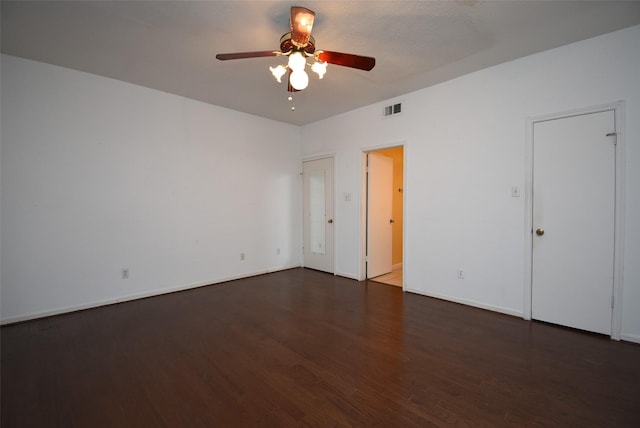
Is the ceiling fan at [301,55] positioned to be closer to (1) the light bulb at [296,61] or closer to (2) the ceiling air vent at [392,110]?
(1) the light bulb at [296,61]

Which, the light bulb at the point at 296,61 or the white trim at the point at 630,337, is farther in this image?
the white trim at the point at 630,337

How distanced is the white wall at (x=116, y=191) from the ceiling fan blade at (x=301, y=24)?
2786 millimetres

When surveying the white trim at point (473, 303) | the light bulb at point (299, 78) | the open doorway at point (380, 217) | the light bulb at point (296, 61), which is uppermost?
the light bulb at point (296, 61)

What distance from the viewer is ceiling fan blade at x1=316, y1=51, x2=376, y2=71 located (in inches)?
86.3

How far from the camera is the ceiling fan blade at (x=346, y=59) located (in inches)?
86.3

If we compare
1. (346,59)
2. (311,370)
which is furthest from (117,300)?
(346,59)

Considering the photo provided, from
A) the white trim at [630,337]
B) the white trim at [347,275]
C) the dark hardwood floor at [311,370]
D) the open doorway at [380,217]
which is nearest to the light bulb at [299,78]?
the dark hardwood floor at [311,370]

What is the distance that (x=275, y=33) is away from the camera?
256cm

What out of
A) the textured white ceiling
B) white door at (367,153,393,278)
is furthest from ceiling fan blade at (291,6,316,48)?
white door at (367,153,393,278)

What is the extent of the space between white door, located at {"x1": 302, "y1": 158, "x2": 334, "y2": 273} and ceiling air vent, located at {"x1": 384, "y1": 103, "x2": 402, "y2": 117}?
1.33 metres

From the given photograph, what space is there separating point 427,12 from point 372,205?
2927 mm

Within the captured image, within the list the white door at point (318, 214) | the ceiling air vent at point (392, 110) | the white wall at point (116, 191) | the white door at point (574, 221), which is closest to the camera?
the white door at point (574, 221)

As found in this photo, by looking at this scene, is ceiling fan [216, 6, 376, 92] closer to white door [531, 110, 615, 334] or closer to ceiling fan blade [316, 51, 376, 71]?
ceiling fan blade [316, 51, 376, 71]

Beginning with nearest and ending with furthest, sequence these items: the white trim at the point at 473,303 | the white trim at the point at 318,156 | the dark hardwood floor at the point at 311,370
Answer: the dark hardwood floor at the point at 311,370
the white trim at the point at 473,303
the white trim at the point at 318,156
